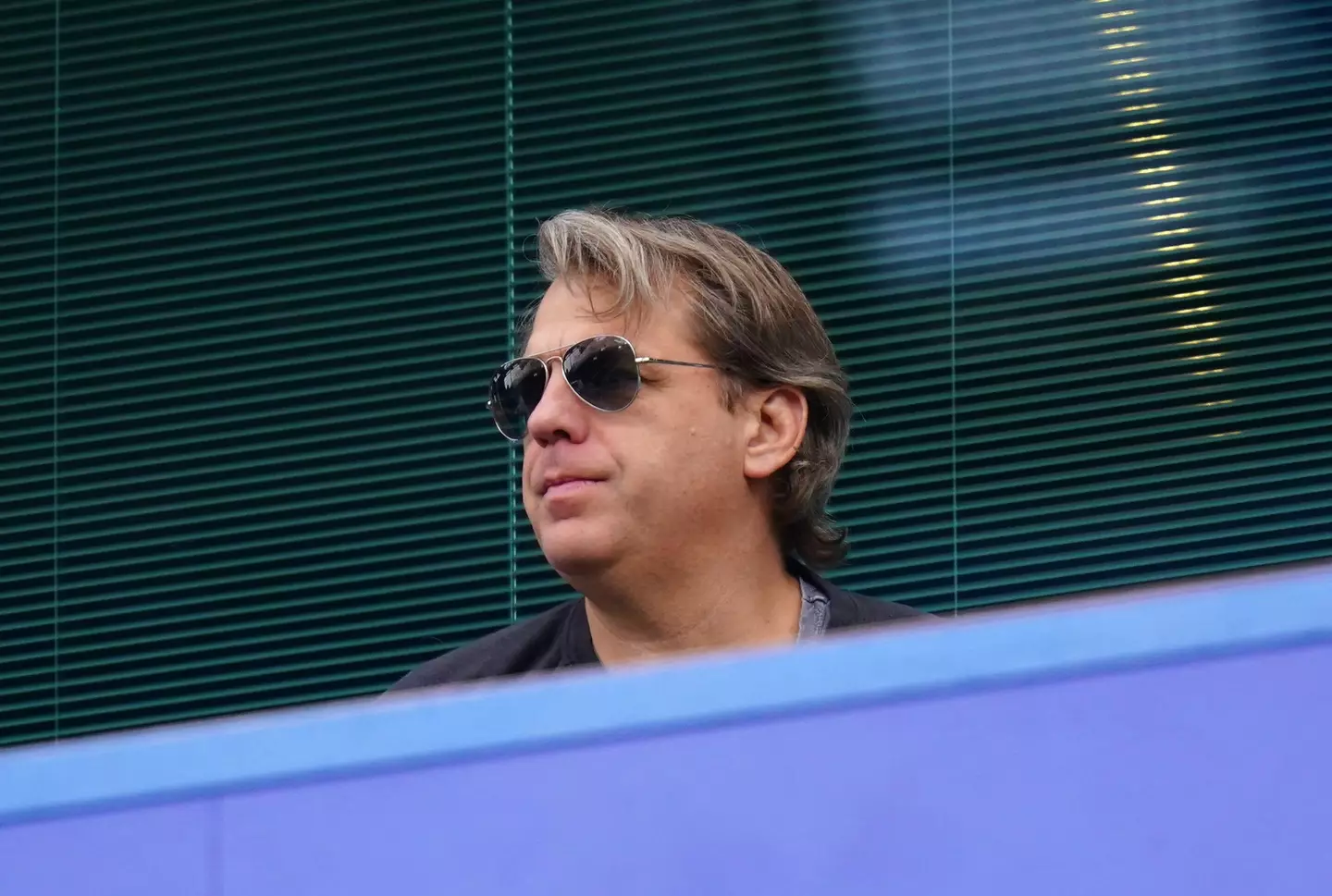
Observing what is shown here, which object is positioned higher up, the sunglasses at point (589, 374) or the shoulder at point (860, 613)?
the sunglasses at point (589, 374)

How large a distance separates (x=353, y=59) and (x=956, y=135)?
4.38ft

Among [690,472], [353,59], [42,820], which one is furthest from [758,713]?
[353,59]

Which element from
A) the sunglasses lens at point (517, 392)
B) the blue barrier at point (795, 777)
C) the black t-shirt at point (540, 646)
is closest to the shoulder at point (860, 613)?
the black t-shirt at point (540, 646)

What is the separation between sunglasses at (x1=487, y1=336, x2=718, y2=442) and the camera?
2281mm

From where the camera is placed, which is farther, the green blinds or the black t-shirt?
the green blinds

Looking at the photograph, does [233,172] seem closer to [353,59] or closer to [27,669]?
[353,59]

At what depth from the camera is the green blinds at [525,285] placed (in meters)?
3.81

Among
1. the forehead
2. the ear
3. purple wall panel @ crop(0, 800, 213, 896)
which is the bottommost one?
purple wall panel @ crop(0, 800, 213, 896)

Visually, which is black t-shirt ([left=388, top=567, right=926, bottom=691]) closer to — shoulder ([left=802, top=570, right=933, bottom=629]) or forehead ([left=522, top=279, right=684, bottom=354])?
shoulder ([left=802, top=570, right=933, bottom=629])

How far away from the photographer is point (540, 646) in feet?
7.65

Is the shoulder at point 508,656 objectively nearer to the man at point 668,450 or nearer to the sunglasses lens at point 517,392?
the man at point 668,450

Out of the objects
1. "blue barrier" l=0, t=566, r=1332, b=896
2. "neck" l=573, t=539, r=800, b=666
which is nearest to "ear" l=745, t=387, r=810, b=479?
"neck" l=573, t=539, r=800, b=666

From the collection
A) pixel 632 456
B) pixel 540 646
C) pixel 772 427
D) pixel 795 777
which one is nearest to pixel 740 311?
pixel 772 427

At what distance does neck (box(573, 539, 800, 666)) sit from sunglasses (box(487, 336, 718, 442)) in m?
0.21
